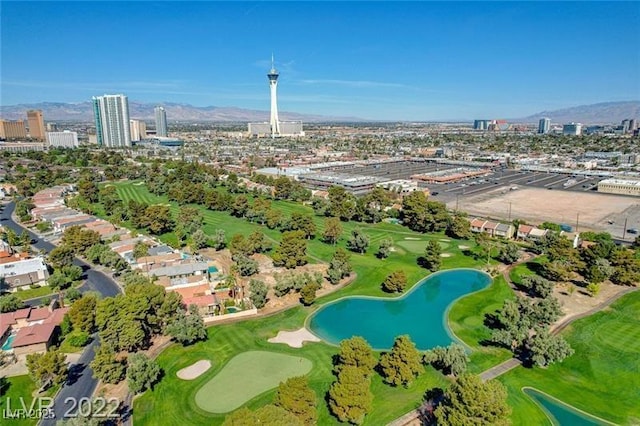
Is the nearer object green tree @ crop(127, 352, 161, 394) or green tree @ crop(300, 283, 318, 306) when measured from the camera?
green tree @ crop(127, 352, 161, 394)

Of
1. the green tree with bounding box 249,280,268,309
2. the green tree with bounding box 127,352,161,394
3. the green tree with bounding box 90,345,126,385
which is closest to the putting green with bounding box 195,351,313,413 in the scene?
the green tree with bounding box 127,352,161,394

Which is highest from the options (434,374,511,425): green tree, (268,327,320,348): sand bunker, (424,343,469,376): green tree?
(434,374,511,425): green tree

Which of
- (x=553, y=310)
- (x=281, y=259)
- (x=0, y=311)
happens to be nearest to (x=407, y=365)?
(x=553, y=310)

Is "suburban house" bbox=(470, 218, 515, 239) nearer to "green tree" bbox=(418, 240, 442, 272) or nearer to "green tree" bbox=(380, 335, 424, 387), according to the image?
"green tree" bbox=(418, 240, 442, 272)

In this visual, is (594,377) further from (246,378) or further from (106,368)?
(106,368)

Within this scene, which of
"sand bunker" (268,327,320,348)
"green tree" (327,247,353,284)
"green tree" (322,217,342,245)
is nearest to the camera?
"sand bunker" (268,327,320,348)

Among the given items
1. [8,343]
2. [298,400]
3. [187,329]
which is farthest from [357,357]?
[8,343]
